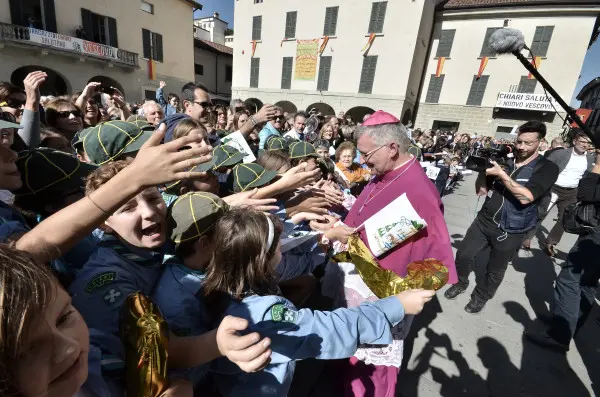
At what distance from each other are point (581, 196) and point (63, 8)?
21530mm

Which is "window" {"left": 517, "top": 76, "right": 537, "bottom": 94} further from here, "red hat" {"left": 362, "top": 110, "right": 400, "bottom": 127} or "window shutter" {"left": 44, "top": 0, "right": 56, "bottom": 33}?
"window shutter" {"left": 44, "top": 0, "right": 56, "bottom": 33}

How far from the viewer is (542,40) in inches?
714

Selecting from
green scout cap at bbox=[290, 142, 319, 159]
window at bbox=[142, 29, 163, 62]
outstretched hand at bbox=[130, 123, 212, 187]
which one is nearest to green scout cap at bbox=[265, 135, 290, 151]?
green scout cap at bbox=[290, 142, 319, 159]

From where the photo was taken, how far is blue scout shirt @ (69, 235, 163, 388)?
91 cm

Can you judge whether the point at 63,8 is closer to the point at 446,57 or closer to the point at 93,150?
the point at 93,150

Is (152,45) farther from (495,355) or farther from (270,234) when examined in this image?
(495,355)

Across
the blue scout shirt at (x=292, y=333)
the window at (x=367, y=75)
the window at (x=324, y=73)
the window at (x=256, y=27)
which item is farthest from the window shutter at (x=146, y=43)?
the blue scout shirt at (x=292, y=333)

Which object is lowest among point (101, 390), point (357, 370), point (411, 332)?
point (411, 332)

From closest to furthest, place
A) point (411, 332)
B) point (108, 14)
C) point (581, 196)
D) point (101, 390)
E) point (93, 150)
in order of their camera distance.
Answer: point (101, 390), point (93, 150), point (581, 196), point (411, 332), point (108, 14)

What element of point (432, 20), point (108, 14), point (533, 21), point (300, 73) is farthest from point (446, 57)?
point (108, 14)

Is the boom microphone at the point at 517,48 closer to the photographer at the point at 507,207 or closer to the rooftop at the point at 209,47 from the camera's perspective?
the photographer at the point at 507,207

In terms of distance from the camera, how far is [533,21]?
18.1 m

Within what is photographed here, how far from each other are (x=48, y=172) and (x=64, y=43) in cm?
1830

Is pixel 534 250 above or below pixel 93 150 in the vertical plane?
below
